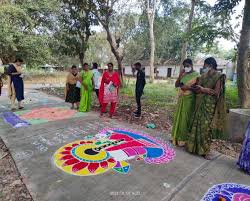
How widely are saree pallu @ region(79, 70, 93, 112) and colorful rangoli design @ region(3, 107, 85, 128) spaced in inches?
11.9

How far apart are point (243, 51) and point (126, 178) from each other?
5599 millimetres

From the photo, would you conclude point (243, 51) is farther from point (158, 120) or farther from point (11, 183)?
point (11, 183)

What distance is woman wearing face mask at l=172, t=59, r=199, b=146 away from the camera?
4.22 metres

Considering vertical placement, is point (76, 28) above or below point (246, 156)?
above

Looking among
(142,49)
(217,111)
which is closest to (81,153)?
(217,111)

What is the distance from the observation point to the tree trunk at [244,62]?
6.71 metres

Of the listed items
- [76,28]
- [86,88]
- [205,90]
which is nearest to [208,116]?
[205,90]

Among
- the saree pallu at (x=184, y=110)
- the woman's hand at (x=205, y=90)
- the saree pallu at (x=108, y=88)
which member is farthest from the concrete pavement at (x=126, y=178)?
the saree pallu at (x=108, y=88)

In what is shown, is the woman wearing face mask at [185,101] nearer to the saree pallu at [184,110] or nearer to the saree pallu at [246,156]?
the saree pallu at [184,110]

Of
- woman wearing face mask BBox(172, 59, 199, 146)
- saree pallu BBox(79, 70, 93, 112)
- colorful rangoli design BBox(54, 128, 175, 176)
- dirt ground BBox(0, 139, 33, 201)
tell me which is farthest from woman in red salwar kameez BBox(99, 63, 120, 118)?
dirt ground BBox(0, 139, 33, 201)

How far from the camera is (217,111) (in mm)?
3938

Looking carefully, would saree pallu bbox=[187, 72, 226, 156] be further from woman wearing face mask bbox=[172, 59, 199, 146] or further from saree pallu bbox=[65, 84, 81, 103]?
saree pallu bbox=[65, 84, 81, 103]

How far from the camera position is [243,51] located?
6.81 meters

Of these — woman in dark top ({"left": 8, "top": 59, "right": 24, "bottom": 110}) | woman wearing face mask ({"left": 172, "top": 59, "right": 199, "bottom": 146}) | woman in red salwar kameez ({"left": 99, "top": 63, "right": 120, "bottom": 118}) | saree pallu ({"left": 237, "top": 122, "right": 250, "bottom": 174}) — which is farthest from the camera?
woman in dark top ({"left": 8, "top": 59, "right": 24, "bottom": 110})
